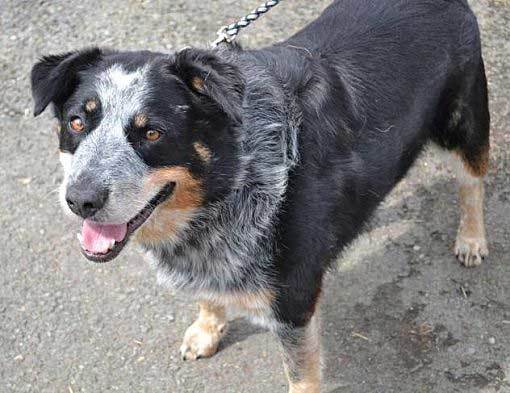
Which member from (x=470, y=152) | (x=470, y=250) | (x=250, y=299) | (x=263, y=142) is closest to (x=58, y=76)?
(x=263, y=142)

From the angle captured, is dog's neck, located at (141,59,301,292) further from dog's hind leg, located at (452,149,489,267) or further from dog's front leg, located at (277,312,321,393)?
dog's hind leg, located at (452,149,489,267)

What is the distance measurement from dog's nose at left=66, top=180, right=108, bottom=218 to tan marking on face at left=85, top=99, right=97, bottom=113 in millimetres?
316

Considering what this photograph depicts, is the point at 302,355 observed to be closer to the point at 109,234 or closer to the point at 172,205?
the point at 172,205

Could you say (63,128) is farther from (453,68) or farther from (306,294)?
(453,68)

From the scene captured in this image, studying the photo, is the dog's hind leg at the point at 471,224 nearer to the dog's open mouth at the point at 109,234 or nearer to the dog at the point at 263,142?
the dog at the point at 263,142

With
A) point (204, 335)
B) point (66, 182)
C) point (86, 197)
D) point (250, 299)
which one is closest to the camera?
point (86, 197)

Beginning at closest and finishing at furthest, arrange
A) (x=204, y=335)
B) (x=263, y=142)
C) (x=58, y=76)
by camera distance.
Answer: (x=58, y=76)
(x=263, y=142)
(x=204, y=335)

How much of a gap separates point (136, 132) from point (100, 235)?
0.52 m

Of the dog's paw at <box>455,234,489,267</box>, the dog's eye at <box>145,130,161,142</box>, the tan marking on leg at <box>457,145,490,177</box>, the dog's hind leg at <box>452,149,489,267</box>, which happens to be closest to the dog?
the dog's eye at <box>145,130,161,142</box>

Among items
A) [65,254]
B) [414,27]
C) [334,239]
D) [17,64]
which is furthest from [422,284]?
[17,64]

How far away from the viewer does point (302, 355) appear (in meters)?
4.28

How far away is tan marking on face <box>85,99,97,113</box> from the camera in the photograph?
3.53 metres

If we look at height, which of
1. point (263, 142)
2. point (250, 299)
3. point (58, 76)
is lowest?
point (250, 299)

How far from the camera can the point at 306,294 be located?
13.4 feet
